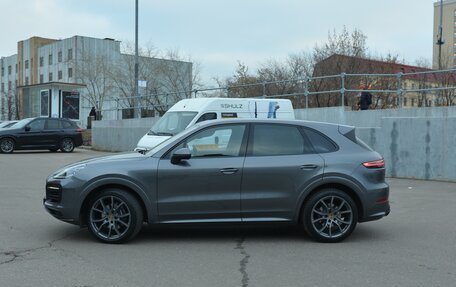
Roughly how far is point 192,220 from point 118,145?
19450 millimetres

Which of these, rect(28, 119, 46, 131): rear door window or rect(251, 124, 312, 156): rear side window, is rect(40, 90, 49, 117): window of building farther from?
rect(251, 124, 312, 156): rear side window

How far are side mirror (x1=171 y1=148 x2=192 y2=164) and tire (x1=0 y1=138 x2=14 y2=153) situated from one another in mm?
18080

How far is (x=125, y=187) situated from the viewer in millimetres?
6566

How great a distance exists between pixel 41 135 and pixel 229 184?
1833 centimetres

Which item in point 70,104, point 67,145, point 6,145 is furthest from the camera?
point 70,104

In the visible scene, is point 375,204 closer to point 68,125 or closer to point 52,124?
point 52,124

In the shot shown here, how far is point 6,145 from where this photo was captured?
72.9 feet

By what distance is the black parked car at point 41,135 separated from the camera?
22.3 m

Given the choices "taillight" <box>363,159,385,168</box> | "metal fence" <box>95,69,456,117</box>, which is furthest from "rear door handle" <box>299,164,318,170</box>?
"metal fence" <box>95,69,456,117</box>

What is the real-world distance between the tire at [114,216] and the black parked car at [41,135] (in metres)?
17.5

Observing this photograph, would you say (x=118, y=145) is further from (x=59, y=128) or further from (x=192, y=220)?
(x=192, y=220)

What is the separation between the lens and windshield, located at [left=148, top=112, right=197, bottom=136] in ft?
47.1

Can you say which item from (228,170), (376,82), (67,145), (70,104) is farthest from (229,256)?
(70,104)

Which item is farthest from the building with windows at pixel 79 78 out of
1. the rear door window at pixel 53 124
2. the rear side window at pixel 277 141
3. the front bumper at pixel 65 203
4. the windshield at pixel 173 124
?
the rear side window at pixel 277 141
